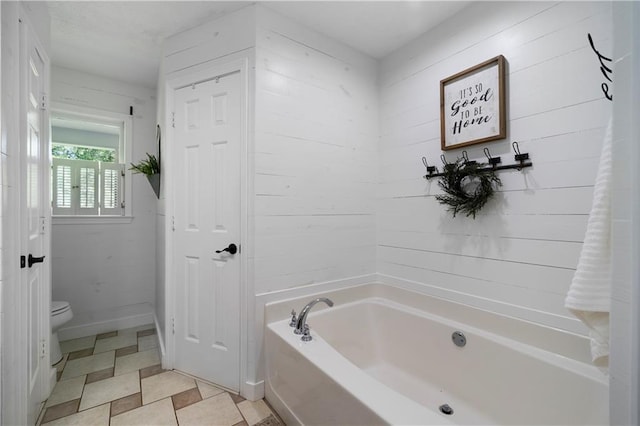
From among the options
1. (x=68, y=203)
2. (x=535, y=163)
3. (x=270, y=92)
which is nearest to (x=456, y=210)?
(x=535, y=163)

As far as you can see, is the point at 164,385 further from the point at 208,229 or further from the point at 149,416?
the point at 208,229

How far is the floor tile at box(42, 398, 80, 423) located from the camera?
1617mm

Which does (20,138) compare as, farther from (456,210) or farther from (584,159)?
(584,159)

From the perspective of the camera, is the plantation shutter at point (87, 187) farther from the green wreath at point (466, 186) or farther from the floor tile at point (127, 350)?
the green wreath at point (466, 186)

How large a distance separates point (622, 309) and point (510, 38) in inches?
68.6

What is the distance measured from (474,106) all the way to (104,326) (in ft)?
12.0

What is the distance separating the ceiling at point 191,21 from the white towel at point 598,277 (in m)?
1.63

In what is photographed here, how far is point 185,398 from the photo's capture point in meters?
1.79

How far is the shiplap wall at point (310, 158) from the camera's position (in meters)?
1.84

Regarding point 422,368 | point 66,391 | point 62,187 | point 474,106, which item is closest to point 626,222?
point 474,106

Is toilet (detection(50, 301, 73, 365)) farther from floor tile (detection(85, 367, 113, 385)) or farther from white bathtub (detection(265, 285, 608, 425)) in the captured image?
white bathtub (detection(265, 285, 608, 425))

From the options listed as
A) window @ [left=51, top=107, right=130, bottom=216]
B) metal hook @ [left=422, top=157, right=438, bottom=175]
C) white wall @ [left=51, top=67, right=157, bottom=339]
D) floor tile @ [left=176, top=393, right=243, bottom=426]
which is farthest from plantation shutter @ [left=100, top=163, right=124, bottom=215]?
metal hook @ [left=422, top=157, right=438, bottom=175]

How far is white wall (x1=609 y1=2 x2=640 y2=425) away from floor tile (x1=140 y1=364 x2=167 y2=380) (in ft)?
8.05

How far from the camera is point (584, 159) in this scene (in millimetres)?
1341
